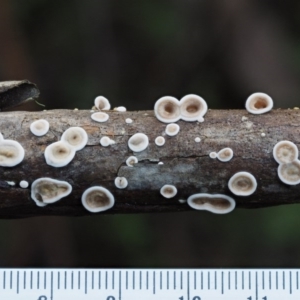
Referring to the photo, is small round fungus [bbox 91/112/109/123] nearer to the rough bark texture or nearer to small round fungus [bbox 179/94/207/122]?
the rough bark texture

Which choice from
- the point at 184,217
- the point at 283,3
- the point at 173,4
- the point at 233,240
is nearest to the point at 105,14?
the point at 173,4

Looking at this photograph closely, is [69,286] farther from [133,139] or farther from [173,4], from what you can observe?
[173,4]

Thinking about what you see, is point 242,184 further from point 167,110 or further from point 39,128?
point 39,128

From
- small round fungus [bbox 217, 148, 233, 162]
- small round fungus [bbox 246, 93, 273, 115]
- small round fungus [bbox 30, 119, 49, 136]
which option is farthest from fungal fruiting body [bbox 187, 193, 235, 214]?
small round fungus [bbox 30, 119, 49, 136]

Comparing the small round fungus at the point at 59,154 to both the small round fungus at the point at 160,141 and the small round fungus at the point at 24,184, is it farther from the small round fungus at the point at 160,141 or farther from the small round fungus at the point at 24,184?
the small round fungus at the point at 160,141

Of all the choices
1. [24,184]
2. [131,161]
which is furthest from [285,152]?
[24,184]
